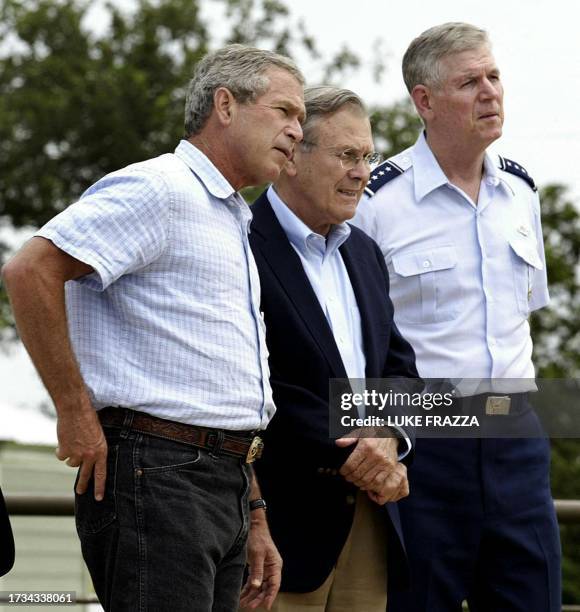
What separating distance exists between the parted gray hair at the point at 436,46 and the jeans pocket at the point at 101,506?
5.46 feet

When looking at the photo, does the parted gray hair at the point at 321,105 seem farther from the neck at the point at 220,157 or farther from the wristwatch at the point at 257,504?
the wristwatch at the point at 257,504

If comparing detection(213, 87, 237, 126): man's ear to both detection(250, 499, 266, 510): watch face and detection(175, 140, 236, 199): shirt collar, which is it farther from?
detection(250, 499, 266, 510): watch face

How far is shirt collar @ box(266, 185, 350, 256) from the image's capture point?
3.50 m

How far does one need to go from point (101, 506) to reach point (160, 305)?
17.5 inches

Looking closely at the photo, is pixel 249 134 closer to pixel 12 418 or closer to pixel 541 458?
pixel 541 458

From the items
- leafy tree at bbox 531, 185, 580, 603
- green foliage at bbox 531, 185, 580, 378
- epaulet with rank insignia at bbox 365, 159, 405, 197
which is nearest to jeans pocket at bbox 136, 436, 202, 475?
epaulet with rank insignia at bbox 365, 159, 405, 197

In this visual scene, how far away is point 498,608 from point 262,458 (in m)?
0.83

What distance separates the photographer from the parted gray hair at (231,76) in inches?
124

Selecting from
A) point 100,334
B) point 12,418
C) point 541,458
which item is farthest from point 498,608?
point 12,418

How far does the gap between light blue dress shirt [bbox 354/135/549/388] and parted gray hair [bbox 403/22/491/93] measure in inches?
8.8

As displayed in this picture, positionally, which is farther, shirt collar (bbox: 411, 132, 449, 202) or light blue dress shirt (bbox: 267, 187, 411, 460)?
shirt collar (bbox: 411, 132, 449, 202)

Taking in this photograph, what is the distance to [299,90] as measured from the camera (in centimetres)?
321

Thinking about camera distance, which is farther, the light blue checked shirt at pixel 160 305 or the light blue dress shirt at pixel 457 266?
the light blue dress shirt at pixel 457 266

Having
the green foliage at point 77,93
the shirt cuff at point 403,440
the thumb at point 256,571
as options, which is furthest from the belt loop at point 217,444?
the green foliage at point 77,93
